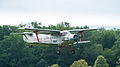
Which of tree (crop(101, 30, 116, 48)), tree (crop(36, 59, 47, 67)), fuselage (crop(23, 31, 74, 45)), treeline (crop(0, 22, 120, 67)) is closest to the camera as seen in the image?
fuselage (crop(23, 31, 74, 45))

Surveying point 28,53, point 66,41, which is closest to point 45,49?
point 28,53

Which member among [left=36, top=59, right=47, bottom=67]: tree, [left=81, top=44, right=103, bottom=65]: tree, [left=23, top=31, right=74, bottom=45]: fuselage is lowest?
[left=36, top=59, right=47, bottom=67]: tree

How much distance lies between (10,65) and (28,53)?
8.28 meters

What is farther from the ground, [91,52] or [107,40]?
[107,40]

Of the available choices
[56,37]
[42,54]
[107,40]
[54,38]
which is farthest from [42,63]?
[56,37]

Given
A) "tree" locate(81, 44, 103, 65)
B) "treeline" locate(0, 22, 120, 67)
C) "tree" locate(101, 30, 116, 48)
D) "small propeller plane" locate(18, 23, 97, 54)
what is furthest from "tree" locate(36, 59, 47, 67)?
"small propeller plane" locate(18, 23, 97, 54)

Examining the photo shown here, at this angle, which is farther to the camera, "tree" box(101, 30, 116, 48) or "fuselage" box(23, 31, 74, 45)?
"tree" box(101, 30, 116, 48)

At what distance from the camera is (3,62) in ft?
331

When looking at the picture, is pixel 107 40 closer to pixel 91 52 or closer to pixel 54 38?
pixel 91 52

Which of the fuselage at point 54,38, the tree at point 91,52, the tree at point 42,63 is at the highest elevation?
the fuselage at point 54,38

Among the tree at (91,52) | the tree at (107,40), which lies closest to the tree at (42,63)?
the tree at (91,52)

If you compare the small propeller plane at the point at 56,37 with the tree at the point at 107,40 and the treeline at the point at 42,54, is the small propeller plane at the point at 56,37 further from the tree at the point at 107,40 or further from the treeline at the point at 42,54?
the tree at the point at 107,40

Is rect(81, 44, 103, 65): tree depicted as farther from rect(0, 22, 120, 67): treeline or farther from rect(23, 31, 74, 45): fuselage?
rect(23, 31, 74, 45): fuselage

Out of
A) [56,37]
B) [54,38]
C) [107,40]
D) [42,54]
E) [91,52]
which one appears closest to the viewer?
[56,37]
